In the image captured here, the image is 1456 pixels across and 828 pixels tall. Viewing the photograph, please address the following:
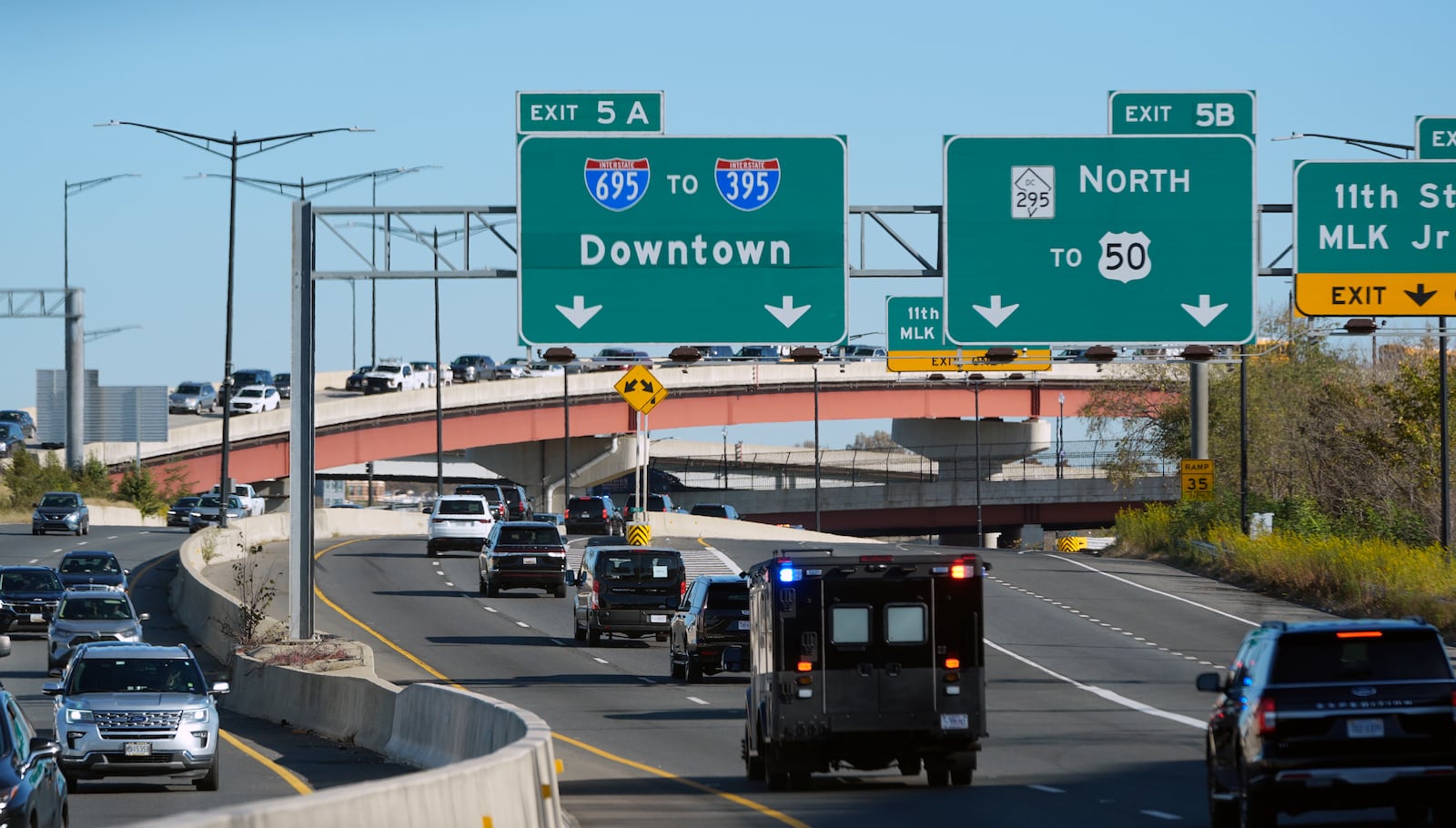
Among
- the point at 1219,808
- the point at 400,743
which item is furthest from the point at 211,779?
the point at 1219,808

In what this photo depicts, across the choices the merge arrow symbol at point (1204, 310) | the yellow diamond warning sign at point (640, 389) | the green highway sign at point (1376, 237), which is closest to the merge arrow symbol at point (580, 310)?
the merge arrow symbol at point (1204, 310)

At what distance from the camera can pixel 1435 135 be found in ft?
105

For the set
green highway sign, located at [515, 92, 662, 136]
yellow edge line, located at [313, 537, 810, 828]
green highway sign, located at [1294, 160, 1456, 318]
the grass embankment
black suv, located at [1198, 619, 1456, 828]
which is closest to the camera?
black suv, located at [1198, 619, 1456, 828]

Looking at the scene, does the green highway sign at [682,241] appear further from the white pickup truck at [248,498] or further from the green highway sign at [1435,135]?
the white pickup truck at [248,498]

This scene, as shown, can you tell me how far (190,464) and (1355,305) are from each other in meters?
75.0

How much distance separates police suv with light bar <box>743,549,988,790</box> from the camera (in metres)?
19.7

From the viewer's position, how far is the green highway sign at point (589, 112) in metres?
A: 30.0

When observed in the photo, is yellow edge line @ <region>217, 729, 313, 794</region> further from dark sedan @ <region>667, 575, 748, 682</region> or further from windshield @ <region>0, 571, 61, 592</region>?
windshield @ <region>0, 571, 61, 592</region>

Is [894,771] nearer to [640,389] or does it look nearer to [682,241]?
[682,241]

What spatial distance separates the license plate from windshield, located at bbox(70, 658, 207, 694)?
537 inches

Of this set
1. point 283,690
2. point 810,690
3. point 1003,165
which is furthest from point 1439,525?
point 810,690

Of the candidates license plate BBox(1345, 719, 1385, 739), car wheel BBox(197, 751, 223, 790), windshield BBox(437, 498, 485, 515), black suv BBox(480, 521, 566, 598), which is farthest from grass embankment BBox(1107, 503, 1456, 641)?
license plate BBox(1345, 719, 1385, 739)

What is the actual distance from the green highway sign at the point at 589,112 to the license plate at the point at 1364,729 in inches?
706

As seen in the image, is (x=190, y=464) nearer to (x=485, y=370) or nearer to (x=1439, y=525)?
(x=485, y=370)
